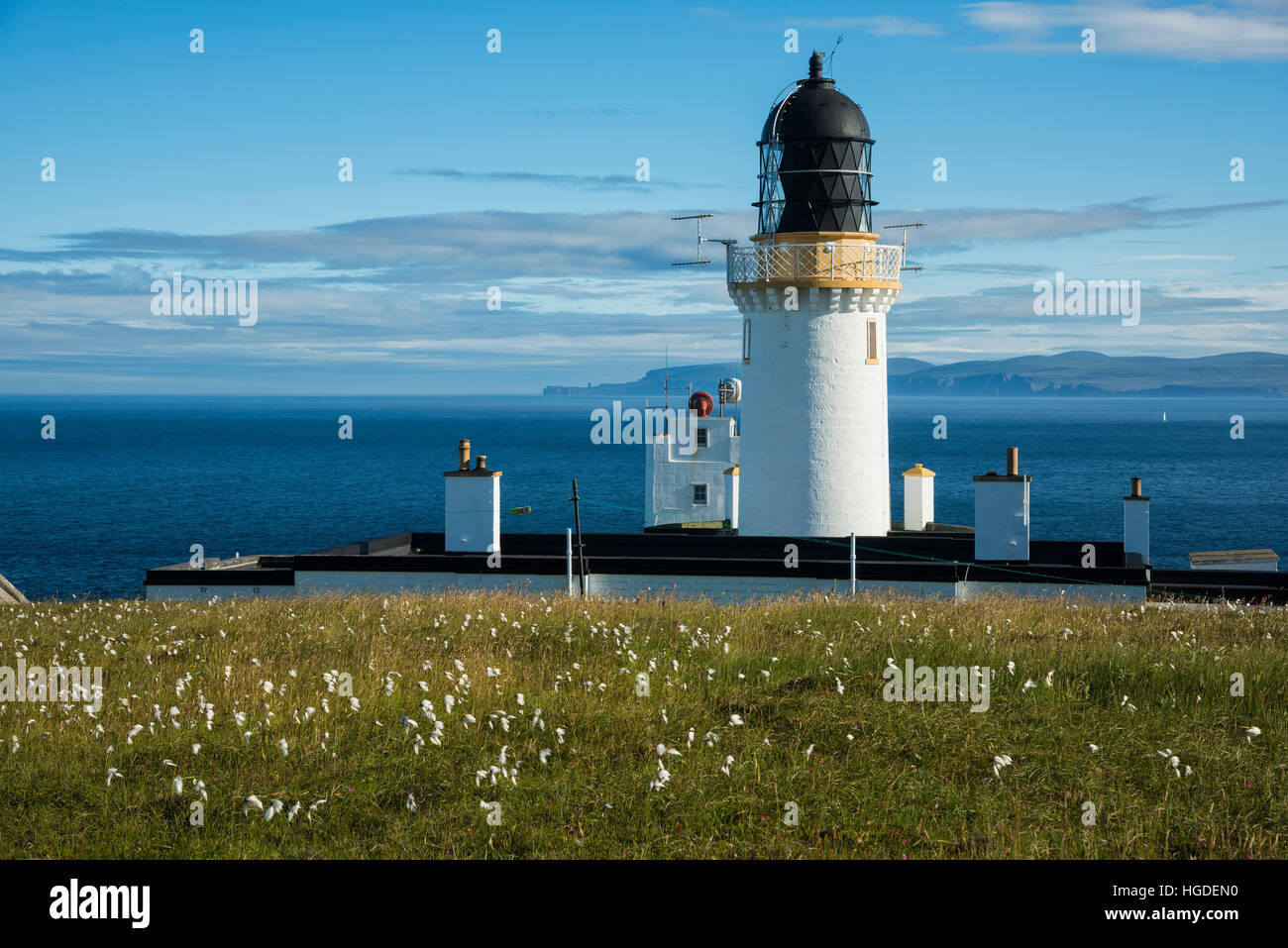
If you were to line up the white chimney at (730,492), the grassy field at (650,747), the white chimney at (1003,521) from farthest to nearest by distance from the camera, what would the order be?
the white chimney at (730,492) < the white chimney at (1003,521) < the grassy field at (650,747)

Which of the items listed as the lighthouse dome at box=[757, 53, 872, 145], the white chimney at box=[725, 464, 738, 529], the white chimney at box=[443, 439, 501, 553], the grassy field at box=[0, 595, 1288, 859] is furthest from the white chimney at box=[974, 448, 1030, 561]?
the white chimney at box=[725, 464, 738, 529]

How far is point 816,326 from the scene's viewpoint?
95.9 ft

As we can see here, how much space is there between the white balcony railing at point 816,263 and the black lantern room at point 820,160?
0.67 meters

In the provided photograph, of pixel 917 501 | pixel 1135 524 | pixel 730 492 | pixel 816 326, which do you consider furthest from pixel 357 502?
pixel 1135 524

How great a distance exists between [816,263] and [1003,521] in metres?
7.77

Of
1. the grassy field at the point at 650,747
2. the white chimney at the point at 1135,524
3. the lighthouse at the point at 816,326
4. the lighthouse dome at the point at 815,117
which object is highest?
the lighthouse dome at the point at 815,117

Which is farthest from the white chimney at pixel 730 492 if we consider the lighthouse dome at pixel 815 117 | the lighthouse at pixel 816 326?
the lighthouse dome at pixel 815 117

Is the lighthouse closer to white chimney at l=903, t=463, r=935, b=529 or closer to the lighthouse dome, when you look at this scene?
the lighthouse dome

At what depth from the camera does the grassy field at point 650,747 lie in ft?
26.8

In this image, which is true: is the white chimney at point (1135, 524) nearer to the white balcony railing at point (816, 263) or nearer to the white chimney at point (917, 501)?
the white chimney at point (917, 501)

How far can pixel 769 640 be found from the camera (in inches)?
550

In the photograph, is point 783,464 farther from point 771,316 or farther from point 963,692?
point 963,692
